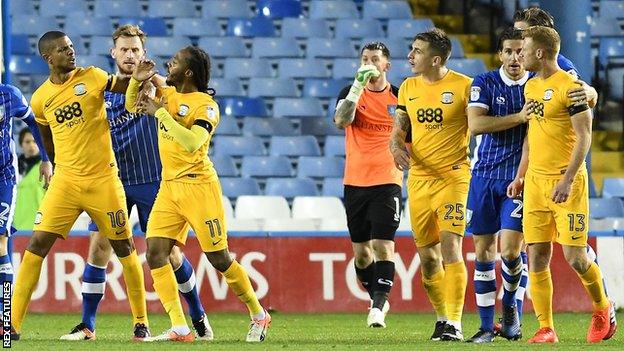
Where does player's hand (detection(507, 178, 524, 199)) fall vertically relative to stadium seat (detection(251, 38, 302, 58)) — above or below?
below

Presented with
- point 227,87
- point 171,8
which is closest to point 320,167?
point 227,87

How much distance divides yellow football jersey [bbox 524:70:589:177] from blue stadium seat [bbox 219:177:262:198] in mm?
7108

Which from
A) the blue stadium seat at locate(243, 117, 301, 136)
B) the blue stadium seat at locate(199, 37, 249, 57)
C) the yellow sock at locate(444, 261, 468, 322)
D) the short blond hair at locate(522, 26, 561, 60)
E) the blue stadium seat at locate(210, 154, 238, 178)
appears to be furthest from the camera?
the blue stadium seat at locate(199, 37, 249, 57)

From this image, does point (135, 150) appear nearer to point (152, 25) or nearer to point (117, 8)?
point (152, 25)

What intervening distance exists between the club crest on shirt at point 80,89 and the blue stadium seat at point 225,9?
963 centimetres

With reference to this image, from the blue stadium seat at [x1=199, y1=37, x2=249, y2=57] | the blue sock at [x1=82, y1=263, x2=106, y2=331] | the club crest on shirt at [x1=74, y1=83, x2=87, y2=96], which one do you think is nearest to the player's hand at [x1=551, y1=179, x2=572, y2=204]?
the club crest on shirt at [x1=74, y1=83, x2=87, y2=96]

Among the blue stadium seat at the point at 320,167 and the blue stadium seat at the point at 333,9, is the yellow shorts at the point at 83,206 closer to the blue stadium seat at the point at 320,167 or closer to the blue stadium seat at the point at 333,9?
the blue stadium seat at the point at 320,167

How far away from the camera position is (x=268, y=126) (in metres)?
17.1

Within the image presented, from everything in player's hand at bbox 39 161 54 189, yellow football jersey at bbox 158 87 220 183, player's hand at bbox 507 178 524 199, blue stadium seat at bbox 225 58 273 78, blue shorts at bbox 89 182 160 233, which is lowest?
blue shorts at bbox 89 182 160 233

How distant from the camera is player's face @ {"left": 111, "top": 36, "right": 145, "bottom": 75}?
9.65 m

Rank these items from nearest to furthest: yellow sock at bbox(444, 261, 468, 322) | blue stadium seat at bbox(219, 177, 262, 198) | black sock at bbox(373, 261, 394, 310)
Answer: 1. yellow sock at bbox(444, 261, 468, 322)
2. black sock at bbox(373, 261, 394, 310)
3. blue stadium seat at bbox(219, 177, 262, 198)

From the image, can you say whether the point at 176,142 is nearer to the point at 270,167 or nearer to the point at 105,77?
the point at 105,77

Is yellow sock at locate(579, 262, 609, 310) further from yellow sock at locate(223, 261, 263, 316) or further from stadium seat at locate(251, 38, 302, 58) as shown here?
stadium seat at locate(251, 38, 302, 58)

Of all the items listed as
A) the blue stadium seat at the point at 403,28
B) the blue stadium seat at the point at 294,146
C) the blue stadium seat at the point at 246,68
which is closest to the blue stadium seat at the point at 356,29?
the blue stadium seat at the point at 403,28
